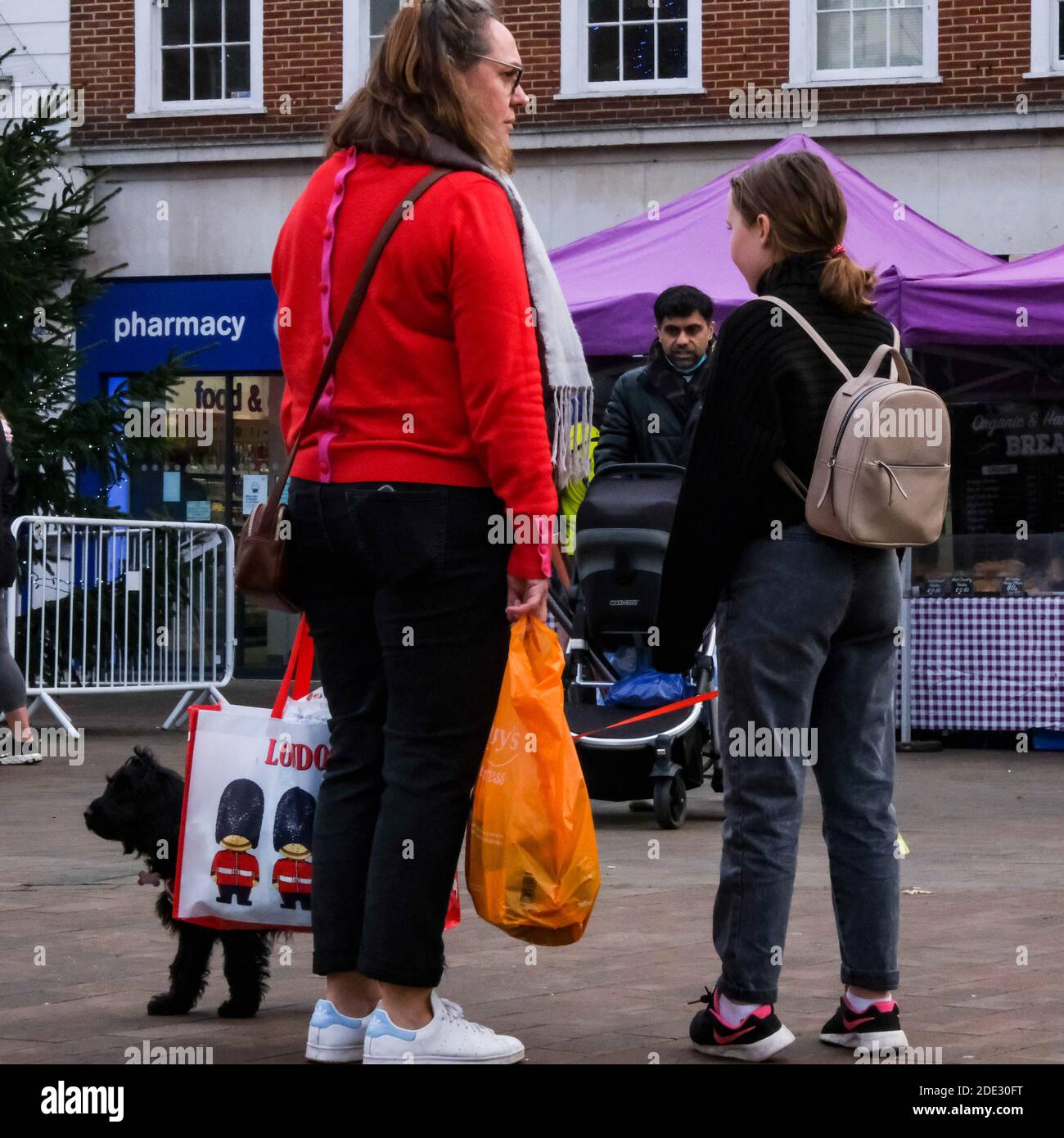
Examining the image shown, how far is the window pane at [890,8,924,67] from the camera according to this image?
16812mm

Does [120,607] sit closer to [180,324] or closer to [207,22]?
[180,324]

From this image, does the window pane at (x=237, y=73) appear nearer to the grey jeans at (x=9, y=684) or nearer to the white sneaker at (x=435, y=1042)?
the grey jeans at (x=9, y=684)

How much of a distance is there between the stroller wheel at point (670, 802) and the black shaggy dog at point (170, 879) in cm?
362

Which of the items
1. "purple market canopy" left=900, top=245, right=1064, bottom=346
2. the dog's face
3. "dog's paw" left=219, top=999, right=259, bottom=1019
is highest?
"purple market canopy" left=900, top=245, right=1064, bottom=346

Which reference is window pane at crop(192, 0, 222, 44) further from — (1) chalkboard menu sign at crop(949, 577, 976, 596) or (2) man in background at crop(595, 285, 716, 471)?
(2) man in background at crop(595, 285, 716, 471)

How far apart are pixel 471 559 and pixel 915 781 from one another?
7.06 metres

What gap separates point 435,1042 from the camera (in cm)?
391

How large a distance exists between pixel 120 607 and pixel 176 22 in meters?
7.71

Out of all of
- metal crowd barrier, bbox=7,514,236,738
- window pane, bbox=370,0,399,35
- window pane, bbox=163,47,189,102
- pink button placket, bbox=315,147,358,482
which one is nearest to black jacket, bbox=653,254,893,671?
pink button placket, bbox=315,147,358,482

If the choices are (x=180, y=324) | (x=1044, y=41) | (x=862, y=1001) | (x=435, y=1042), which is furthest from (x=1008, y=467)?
(x=435, y=1042)

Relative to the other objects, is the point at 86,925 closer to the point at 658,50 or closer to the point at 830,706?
the point at 830,706

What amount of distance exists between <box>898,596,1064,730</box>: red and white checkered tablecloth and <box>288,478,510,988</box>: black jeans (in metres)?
8.39

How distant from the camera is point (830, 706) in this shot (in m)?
4.27
